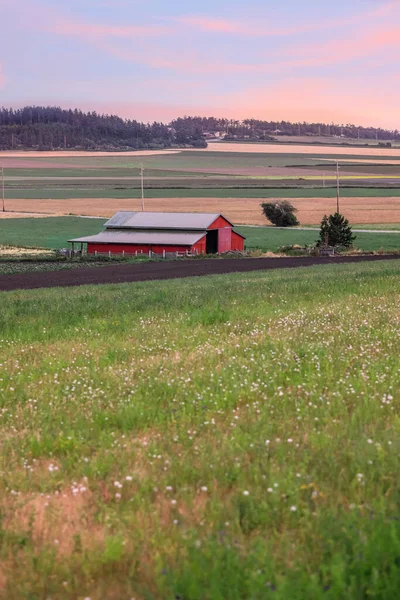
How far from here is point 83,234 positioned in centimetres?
10456

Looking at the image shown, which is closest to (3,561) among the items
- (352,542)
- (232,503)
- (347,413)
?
(232,503)

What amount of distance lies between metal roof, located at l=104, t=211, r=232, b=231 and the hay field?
36313 mm

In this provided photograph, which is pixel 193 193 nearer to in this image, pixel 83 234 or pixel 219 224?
pixel 83 234

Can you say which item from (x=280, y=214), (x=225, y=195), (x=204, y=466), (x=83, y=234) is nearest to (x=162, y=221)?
(x=83, y=234)

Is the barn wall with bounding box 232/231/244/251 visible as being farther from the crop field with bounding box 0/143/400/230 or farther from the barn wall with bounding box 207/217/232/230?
the crop field with bounding box 0/143/400/230

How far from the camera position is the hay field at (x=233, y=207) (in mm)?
123000

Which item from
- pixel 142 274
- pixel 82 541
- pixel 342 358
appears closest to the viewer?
pixel 82 541

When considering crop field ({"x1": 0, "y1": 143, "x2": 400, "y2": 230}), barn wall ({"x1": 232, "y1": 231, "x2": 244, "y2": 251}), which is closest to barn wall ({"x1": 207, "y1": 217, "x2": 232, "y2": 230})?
barn wall ({"x1": 232, "y1": 231, "x2": 244, "y2": 251})

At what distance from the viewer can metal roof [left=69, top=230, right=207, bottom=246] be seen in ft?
251

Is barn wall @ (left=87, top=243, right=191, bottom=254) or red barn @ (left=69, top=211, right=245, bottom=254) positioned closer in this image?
barn wall @ (left=87, top=243, right=191, bottom=254)

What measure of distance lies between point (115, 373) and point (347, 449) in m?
4.28

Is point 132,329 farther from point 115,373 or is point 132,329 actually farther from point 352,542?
point 352,542

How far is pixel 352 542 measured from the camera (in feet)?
16.2

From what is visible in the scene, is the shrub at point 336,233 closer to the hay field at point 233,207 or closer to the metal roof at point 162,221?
the metal roof at point 162,221
